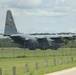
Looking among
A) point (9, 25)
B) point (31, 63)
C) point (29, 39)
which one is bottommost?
point (31, 63)

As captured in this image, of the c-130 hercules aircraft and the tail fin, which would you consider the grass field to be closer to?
the c-130 hercules aircraft

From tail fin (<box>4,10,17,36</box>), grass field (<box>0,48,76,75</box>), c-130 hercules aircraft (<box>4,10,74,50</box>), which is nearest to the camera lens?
grass field (<box>0,48,76,75</box>)

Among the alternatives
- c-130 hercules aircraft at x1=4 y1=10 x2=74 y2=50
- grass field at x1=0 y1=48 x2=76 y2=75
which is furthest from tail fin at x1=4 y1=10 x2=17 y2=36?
grass field at x1=0 y1=48 x2=76 y2=75

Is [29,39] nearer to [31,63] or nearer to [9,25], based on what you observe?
[9,25]

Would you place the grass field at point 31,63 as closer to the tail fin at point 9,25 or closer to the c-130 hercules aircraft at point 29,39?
the c-130 hercules aircraft at point 29,39

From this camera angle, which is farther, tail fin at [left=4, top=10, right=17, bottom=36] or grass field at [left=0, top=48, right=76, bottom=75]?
tail fin at [left=4, top=10, right=17, bottom=36]

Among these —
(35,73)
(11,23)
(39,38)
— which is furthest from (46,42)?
(35,73)

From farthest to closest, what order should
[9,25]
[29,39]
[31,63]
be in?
[29,39] < [9,25] < [31,63]

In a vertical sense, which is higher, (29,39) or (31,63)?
(29,39)

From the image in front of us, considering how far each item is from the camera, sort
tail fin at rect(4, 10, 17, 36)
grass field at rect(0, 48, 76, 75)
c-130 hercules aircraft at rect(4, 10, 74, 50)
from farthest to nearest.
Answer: tail fin at rect(4, 10, 17, 36)
c-130 hercules aircraft at rect(4, 10, 74, 50)
grass field at rect(0, 48, 76, 75)

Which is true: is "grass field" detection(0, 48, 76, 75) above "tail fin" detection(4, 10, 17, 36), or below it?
below

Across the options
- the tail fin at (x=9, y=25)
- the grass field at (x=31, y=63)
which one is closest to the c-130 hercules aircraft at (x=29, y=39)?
the tail fin at (x=9, y=25)

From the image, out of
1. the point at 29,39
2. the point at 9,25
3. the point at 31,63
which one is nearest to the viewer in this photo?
the point at 31,63

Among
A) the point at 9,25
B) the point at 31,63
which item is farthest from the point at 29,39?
the point at 31,63
